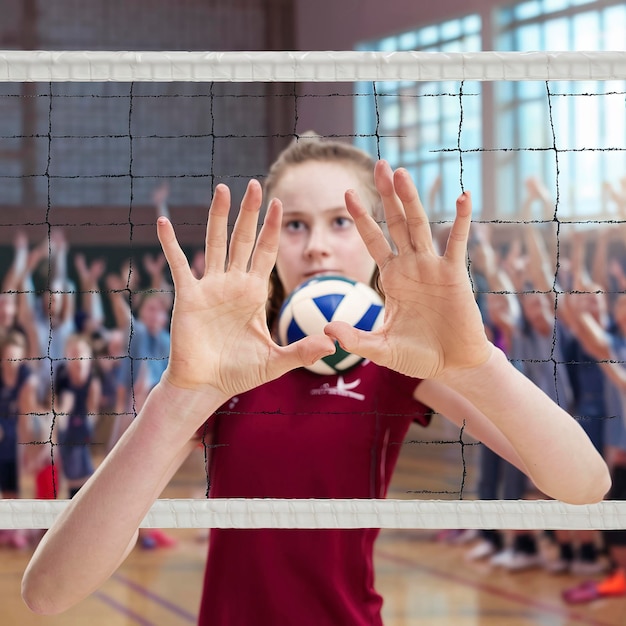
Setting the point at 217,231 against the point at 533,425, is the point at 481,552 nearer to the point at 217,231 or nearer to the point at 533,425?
the point at 533,425

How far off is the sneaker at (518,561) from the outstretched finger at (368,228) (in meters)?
4.85

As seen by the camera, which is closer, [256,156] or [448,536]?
[448,536]

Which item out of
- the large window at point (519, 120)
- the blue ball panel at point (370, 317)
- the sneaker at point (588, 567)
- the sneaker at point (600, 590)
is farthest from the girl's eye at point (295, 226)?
the large window at point (519, 120)

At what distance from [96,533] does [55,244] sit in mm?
10484

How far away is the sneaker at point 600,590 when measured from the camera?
4.96 meters

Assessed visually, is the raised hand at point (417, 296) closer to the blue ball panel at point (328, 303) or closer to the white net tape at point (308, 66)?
the blue ball panel at point (328, 303)

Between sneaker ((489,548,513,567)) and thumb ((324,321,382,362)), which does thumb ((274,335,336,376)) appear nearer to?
thumb ((324,321,382,362))

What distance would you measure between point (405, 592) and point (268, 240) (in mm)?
4586

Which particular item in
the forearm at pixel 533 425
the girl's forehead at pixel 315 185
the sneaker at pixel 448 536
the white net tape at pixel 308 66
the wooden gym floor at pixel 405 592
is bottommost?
the wooden gym floor at pixel 405 592

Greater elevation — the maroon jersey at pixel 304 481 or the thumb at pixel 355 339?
the thumb at pixel 355 339

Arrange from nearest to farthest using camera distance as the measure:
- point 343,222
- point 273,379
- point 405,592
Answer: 1. point 273,379
2. point 343,222
3. point 405,592

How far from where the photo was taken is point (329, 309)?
1757 mm

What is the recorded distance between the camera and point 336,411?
170cm

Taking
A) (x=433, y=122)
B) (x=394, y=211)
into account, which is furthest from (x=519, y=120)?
(x=394, y=211)
